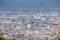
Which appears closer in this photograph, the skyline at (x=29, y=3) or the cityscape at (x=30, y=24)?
the cityscape at (x=30, y=24)

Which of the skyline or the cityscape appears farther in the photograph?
the skyline

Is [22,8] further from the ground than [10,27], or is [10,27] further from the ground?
[22,8]

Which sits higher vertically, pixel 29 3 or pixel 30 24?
pixel 29 3

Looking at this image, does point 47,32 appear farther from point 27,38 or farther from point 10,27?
point 10,27

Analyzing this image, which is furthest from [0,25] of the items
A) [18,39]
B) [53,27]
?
[53,27]

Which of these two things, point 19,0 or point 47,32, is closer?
point 47,32

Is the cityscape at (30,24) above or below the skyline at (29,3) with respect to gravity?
below

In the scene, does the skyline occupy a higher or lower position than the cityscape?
higher

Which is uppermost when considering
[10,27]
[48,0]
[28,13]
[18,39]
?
[48,0]

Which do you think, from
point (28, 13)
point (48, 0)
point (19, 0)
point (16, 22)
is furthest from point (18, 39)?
point (48, 0)

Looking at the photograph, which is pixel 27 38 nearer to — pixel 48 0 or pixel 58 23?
pixel 58 23
